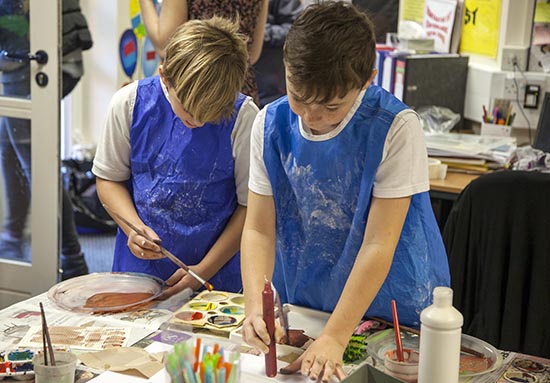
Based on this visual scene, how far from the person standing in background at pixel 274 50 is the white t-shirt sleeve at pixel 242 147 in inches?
86.1

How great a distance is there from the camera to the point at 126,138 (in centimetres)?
195

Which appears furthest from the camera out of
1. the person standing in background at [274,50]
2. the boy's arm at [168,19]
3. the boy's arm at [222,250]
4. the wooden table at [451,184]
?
the person standing in background at [274,50]

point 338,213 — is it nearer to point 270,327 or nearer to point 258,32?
point 270,327

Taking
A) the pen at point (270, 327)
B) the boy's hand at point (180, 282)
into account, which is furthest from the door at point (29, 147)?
the pen at point (270, 327)

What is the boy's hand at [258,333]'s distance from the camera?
1374 millimetres

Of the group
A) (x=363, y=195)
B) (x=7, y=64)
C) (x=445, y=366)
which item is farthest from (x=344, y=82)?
(x=7, y=64)

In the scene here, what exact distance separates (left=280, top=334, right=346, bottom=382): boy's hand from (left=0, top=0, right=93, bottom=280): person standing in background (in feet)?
6.57

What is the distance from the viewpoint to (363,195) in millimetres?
1510

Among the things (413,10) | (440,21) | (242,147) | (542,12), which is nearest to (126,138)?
(242,147)

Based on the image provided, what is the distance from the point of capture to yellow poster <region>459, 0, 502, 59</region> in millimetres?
3332

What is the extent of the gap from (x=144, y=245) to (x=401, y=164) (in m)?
0.64

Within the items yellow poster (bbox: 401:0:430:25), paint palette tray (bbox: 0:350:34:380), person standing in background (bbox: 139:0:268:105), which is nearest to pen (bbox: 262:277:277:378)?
paint palette tray (bbox: 0:350:34:380)

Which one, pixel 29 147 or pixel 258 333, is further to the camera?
pixel 29 147

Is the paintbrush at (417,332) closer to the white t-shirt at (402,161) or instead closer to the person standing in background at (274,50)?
the white t-shirt at (402,161)
